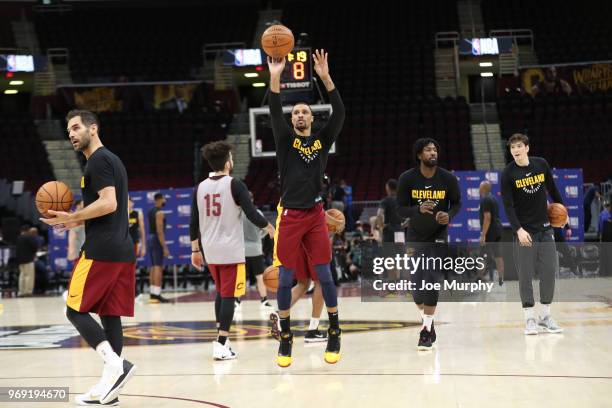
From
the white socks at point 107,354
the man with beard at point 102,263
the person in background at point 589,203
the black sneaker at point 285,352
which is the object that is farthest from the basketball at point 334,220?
the person in background at point 589,203

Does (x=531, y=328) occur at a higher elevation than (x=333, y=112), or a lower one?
lower

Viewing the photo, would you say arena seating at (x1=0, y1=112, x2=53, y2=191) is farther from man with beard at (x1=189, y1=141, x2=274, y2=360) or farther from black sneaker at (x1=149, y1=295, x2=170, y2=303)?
man with beard at (x1=189, y1=141, x2=274, y2=360)

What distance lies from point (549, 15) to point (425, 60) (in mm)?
4712

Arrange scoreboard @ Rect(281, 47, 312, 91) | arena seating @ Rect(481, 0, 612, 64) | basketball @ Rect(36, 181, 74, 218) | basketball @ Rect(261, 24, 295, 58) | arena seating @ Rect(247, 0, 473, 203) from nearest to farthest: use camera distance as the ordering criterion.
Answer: basketball @ Rect(36, 181, 74, 218) → basketball @ Rect(261, 24, 295, 58) → scoreboard @ Rect(281, 47, 312, 91) → arena seating @ Rect(247, 0, 473, 203) → arena seating @ Rect(481, 0, 612, 64)

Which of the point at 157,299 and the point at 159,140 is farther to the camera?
the point at 159,140

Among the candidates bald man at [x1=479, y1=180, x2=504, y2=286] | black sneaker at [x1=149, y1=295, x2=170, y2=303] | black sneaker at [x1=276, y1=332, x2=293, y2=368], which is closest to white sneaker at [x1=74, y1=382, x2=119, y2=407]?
black sneaker at [x1=276, y1=332, x2=293, y2=368]

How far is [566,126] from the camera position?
930 inches

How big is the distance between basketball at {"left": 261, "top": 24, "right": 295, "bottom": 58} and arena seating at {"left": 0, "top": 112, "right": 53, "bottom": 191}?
17.7 m

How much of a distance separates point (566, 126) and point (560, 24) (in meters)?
5.78

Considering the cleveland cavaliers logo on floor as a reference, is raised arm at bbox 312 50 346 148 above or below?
above

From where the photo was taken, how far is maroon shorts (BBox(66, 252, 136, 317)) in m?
5.20

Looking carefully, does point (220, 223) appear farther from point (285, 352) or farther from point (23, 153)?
point (23, 153)

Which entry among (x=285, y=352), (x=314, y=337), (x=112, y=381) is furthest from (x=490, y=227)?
(x=112, y=381)

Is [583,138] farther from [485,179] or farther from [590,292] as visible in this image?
[590,292]
